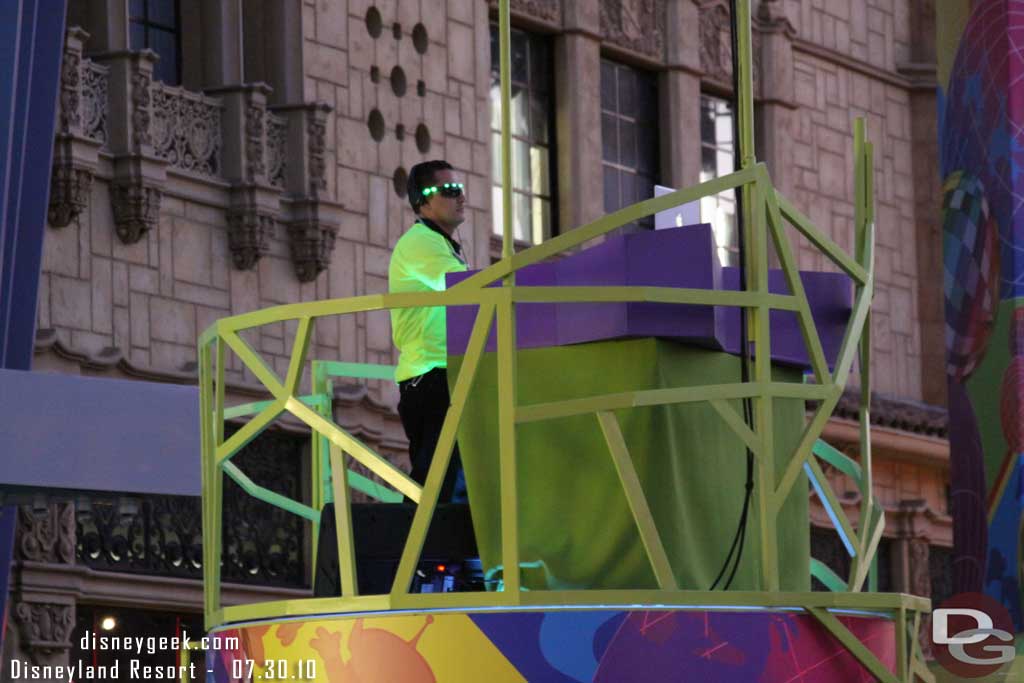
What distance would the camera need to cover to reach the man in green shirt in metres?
7.23

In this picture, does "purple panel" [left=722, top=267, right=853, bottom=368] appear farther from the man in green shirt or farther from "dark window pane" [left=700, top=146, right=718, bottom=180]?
"dark window pane" [left=700, top=146, right=718, bottom=180]

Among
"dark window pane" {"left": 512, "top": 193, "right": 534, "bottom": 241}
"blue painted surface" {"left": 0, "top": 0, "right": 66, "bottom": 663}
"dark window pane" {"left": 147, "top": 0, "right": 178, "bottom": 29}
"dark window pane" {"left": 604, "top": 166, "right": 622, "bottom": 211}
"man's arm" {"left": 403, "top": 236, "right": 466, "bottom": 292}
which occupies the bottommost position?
"man's arm" {"left": 403, "top": 236, "right": 466, "bottom": 292}

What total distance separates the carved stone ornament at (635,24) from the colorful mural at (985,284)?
7421 mm

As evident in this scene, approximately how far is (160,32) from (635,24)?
16.5ft

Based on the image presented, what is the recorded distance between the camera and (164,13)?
1530 centimetres

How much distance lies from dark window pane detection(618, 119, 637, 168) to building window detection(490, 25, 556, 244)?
908 millimetres

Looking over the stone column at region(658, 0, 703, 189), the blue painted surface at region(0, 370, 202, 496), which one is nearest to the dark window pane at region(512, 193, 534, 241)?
the stone column at region(658, 0, 703, 189)

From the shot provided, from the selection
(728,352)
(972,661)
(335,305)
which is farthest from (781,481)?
(972,661)

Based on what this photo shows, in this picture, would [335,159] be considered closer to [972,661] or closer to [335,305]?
[972,661]

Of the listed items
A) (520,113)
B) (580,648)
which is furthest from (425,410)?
(520,113)

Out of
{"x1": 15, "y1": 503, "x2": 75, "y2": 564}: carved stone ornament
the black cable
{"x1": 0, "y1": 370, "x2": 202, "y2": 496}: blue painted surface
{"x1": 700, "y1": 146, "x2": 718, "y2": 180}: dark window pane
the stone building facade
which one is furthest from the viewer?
{"x1": 700, "y1": 146, "x2": 718, "y2": 180}: dark window pane

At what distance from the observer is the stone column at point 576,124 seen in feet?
59.0

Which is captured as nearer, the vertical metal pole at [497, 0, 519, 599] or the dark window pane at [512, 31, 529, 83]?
the vertical metal pole at [497, 0, 519, 599]

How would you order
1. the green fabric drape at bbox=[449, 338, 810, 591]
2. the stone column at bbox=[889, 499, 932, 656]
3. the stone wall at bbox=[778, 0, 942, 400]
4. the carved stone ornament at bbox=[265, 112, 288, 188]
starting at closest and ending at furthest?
the green fabric drape at bbox=[449, 338, 810, 591] < the carved stone ornament at bbox=[265, 112, 288, 188] < the stone column at bbox=[889, 499, 932, 656] < the stone wall at bbox=[778, 0, 942, 400]
